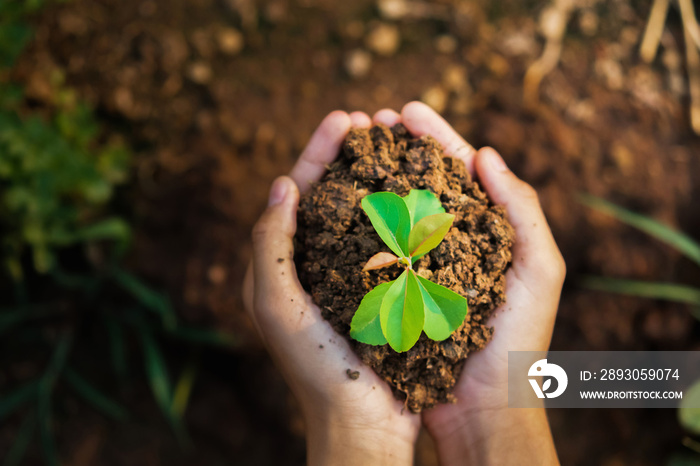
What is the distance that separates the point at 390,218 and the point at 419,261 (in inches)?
7.5

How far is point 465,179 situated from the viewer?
154 cm

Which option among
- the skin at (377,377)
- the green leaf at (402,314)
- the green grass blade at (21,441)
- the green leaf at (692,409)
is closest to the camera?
the green leaf at (402,314)

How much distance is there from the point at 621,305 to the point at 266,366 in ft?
5.59

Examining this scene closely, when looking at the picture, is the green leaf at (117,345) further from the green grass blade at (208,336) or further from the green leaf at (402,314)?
the green leaf at (402,314)

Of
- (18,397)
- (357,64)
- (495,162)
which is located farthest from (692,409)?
(18,397)

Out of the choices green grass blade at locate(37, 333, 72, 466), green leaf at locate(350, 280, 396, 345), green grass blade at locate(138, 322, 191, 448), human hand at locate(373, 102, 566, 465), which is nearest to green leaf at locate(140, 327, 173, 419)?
green grass blade at locate(138, 322, 191, 448)

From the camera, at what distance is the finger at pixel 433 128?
1646 mm

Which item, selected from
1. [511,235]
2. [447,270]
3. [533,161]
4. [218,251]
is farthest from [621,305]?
[218,251]

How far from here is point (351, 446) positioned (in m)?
1.42

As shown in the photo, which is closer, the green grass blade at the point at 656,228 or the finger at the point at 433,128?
the finger at the point at 433,128

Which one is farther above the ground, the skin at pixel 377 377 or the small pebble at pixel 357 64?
the small pebble at pixel 357 64

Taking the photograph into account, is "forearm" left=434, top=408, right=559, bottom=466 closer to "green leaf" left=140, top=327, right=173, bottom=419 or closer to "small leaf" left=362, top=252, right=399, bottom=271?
"small leaf" left=362, top=252, right=399, bottom=271

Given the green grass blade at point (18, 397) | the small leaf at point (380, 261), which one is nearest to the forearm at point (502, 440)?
the small leaf at point (380, 261)

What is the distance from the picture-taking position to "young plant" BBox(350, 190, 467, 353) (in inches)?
47.2
